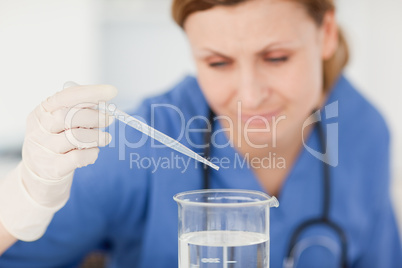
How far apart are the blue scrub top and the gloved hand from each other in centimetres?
18

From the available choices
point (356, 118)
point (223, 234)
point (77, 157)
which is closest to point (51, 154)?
point (77, 157)

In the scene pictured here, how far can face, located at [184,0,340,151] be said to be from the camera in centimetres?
105

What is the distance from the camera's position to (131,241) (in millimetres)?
1359

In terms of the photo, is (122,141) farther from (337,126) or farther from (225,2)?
(337,126)

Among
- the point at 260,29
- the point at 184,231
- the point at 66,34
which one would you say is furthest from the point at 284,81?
the point at 66,34

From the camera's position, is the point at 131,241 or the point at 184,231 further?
the point at 131,241

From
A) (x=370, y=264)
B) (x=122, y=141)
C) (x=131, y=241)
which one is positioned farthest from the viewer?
(x=370, y=264)

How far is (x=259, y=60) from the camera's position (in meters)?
1.09

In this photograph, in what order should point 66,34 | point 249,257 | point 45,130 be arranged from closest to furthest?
point 249,257 → point 45,130 → point 66,34

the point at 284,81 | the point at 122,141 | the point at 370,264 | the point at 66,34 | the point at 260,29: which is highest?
the point at 66,34

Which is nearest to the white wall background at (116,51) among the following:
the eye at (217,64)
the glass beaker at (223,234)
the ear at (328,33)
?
the ear at (328,33)

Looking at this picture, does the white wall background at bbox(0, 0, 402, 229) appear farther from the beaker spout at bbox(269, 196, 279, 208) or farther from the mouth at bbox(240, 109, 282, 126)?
the beaker spout at bbox(269, 196, 279, 208)

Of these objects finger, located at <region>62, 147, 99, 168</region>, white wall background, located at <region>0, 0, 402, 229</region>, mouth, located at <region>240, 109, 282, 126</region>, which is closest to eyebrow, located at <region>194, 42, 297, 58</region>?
mouth, located at <region>240, 109, 282, 126</region>

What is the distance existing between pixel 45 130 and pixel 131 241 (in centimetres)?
56
